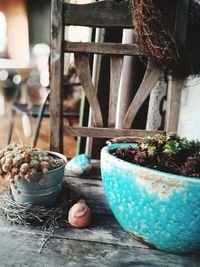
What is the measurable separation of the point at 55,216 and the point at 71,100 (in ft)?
10.3

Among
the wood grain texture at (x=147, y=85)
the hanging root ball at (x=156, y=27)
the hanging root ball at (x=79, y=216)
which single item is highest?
the hanging root ball at (x=156, y=27)

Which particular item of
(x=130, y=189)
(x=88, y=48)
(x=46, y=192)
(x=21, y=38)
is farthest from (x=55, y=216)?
(x=21, y=38)

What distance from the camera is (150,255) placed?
73 centimetres

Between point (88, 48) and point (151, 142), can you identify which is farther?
point (88, 48)

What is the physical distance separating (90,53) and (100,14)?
151 millimetres

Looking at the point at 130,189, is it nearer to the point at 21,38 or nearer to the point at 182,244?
the point at 182,244

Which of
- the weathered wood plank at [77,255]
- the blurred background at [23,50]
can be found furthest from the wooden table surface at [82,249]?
the blurred background at [23,50]

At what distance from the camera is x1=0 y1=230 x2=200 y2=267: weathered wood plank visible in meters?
0.69

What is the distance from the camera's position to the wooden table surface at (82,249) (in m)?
0.69

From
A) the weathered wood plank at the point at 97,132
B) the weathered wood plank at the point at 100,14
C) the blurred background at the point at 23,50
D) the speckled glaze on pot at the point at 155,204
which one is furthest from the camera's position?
the blurred background at the point at 23,50

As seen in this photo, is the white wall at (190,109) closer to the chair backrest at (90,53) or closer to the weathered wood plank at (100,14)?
the chair backrest at (90,53)

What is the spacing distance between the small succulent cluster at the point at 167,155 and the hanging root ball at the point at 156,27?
0.39 meters

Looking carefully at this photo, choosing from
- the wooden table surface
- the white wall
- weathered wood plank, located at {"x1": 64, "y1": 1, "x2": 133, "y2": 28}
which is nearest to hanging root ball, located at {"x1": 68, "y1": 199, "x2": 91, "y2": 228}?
the wooden table surface

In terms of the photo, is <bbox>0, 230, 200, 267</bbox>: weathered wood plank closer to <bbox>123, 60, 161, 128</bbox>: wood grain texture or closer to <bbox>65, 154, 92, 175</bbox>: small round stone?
<bbox>65, 154, 92, 175</bbox>: small round stone
